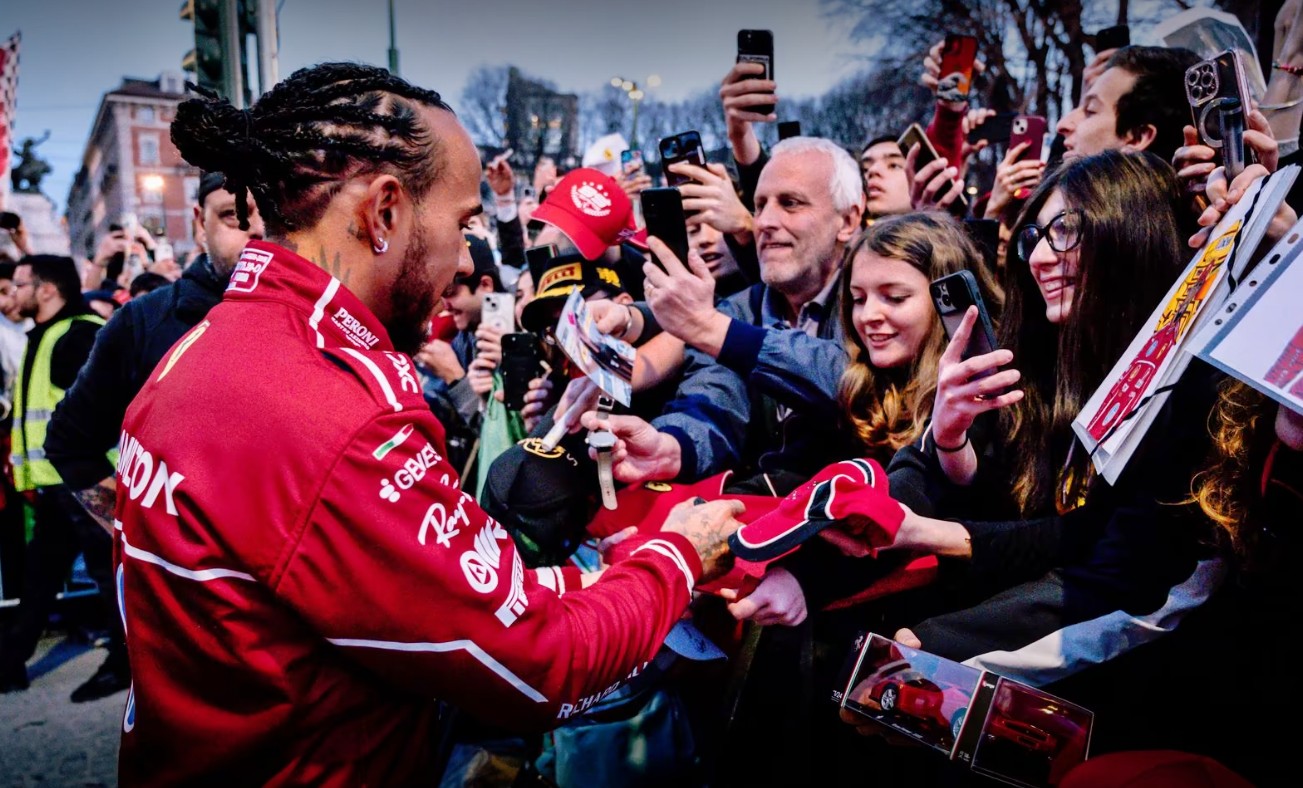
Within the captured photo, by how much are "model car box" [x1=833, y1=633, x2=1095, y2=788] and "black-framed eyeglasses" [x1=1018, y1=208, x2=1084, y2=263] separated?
3.49ft

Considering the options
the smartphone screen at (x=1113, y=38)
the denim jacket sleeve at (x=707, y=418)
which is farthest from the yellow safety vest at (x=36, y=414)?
the smartphone screen at (x=1113, y=38)

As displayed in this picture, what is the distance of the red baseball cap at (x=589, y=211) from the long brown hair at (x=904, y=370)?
127 cm

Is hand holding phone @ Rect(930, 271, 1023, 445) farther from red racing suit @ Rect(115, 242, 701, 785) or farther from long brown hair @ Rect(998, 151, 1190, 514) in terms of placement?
red racing suit @ Rect(115, 242, 701, 785)

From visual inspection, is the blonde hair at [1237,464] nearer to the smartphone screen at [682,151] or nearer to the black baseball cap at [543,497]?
the black baseball cap at [543,497]

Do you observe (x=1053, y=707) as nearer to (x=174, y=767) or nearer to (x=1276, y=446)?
(x=1276, y=446)

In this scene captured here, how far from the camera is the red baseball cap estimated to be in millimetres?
3328

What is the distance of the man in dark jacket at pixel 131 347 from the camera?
3215 mm

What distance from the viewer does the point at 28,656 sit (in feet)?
15.1

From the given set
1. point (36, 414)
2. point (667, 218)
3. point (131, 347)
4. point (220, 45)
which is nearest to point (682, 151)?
point (667, 218)

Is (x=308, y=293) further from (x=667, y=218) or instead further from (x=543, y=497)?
(x=667, y=218)

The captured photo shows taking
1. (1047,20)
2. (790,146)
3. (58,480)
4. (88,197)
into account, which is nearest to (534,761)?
(790,146)

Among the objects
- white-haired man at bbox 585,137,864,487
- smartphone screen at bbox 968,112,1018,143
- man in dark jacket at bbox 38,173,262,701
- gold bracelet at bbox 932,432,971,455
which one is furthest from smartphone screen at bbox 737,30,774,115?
man in dark jacket at bbox 38,173,262,701

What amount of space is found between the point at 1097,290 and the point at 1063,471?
45cm

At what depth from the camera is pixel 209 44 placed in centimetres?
527
